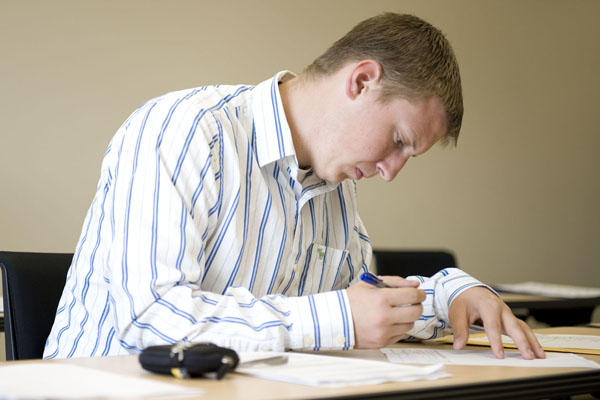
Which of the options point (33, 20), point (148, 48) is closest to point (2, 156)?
point (33, 20)

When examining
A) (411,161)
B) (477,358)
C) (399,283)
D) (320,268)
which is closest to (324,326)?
(399,283)

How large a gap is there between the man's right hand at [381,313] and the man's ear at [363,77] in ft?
1.43

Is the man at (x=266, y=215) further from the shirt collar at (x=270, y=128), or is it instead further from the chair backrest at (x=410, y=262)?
the chair backrest at (x=410, y=262)

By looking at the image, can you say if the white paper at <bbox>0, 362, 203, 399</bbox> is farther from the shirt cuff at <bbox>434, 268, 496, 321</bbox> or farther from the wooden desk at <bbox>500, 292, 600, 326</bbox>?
the wooden desk at <bbox>500, 292, 600, 326</bbox>

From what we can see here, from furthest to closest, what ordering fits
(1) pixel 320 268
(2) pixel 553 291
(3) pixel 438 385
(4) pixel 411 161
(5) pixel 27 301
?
(4) pixel 411 161 < (2) pixel 553 291 < (1) pixel 320 268 < (5) pixel 27 301 < (3) pixel 438 385

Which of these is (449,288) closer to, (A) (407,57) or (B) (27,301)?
(A) (407,57)

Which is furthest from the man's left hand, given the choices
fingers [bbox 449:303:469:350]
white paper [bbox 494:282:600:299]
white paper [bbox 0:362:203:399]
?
white paper [bbox 494:282:600:299]

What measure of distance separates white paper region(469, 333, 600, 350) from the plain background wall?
2537 mm

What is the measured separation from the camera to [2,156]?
3482 millimetres

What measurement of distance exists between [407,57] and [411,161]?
3.30 metres

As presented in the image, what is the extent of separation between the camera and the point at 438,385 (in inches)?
38.0

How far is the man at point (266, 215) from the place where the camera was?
125 cm

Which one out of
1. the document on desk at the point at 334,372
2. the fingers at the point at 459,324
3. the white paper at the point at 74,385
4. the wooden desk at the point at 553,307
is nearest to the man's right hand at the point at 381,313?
the document on desk at the point at 334,372

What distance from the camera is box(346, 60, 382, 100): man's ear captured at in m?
1.49
